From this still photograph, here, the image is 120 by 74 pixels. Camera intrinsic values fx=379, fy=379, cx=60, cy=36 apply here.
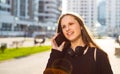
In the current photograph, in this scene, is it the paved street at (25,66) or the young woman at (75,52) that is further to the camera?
the paved street at (25,66)

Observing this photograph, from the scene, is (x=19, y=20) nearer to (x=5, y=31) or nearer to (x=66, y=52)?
(x=5, y=31)

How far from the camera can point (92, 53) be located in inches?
136

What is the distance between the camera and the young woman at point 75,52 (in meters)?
3.35

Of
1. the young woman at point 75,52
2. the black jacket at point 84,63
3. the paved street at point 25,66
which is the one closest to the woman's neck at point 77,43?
the young woman at point 75,52

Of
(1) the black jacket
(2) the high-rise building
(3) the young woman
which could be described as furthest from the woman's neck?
(2) the high-rise building

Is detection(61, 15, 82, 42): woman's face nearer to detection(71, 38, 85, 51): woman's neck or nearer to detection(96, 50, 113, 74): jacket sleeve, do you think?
detection(71, 38, 85, 51): woman's neck

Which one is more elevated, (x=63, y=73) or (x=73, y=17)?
(x=73, y=17)

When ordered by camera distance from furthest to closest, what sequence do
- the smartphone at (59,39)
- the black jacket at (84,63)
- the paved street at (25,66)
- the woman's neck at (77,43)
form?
the paved street at (25,66) → the smartphone at (59,39) → the woman's neck at (77,43) → the black jacket at (84,63)

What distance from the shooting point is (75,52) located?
3414mm

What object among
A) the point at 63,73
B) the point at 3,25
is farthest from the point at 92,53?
the point at 3,25

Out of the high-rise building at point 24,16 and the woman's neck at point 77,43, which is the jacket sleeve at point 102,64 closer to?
the woman's neck at point 77,43

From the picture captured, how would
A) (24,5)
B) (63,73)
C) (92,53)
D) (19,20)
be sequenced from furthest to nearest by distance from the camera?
(24,5) < (19,20) < (92,53) < (63,73)

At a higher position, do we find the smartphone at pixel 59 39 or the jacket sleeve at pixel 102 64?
the smartphone at pixel 59 39

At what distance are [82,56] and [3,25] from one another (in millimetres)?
92736
